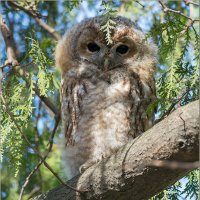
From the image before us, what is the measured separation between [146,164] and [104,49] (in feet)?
4.32

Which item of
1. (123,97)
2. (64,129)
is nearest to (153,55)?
(123,97)

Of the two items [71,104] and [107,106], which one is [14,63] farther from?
[107,106]

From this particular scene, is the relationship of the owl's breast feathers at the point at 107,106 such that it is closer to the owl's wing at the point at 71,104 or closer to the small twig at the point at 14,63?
the owl's wing at the point at 71,104

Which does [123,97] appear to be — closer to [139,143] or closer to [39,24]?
[139,143]

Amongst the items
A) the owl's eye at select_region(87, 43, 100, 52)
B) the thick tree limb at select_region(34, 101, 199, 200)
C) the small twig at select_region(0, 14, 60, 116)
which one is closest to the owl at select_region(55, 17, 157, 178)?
the owl's eye at select_region(87, 43, 100, 52)

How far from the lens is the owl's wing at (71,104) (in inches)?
117

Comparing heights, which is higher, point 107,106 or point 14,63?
point 14,63

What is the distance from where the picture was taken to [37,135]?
369 centimetres

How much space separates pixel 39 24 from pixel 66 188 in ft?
6.17

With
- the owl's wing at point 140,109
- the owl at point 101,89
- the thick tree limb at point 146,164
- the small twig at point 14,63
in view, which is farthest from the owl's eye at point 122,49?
the thick tree limb at point 146,164

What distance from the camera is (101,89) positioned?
9.77 ft

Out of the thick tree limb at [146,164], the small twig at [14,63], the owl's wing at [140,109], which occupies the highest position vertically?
the small twig at [14,63]

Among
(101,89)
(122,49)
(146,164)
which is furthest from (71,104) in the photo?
(146,164)

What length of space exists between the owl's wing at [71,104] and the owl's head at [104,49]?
0.39ft
